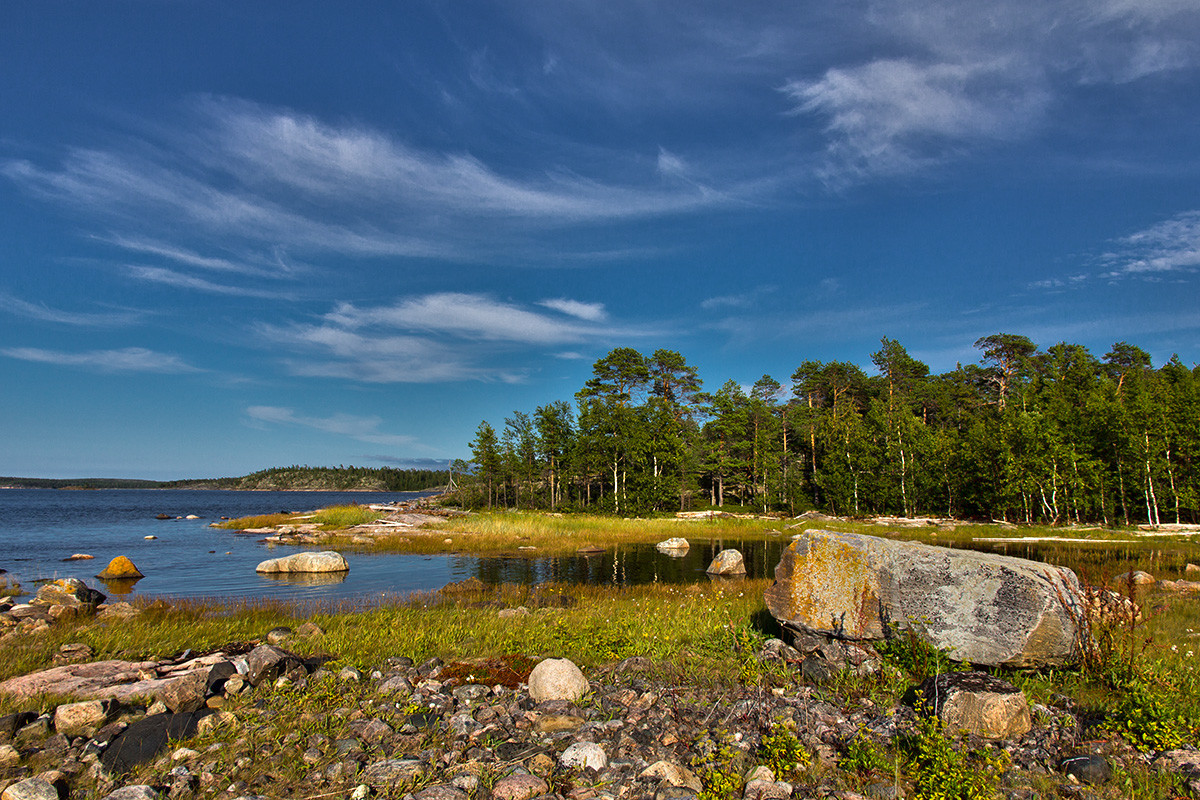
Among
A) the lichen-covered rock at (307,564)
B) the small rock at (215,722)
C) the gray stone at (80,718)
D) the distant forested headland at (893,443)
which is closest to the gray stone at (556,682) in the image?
the small rock at (215,722)

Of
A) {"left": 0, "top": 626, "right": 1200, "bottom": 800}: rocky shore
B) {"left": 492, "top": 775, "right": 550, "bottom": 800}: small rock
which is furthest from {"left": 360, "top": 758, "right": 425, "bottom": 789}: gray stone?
{"left": 492, "top": 775, "right": 550, "bottom": 800}: small rock

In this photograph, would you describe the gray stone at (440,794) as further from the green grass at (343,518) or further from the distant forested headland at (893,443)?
the distant forested headland at (893,443)

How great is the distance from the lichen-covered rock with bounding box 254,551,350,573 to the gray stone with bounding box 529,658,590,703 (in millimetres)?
21046

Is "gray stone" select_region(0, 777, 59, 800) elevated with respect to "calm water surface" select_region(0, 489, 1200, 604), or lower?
elevated

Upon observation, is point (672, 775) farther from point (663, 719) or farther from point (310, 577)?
point (310, 577)

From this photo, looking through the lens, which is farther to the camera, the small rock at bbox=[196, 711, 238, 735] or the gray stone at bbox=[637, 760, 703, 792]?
the small rock at bbox=[196, 711, 238, 735]

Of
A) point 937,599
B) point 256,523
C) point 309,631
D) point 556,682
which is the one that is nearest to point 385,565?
point 309,631

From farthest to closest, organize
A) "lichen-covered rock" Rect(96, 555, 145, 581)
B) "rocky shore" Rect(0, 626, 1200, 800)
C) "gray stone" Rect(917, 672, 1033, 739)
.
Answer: "lichen-covered rock" Rect(96, 555, 145, 581), "gray stone" Rect(917, 672, 1033, 739), "rocky shore" Rect(0, 626, 1200, 800)

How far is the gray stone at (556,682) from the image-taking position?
25.4ft

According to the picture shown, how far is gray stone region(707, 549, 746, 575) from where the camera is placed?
24.3m

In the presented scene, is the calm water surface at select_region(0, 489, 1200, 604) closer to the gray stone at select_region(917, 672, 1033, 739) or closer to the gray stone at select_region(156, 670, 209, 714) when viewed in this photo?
the gray stone at select_region(156, 670, 209, 714)

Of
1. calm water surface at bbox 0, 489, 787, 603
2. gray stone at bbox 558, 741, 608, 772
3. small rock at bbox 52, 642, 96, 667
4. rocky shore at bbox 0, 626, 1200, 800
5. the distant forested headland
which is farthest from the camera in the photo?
the distant forested headland

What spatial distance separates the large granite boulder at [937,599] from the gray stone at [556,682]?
148 inches

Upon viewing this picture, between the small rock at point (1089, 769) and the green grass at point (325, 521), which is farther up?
the small rock at point (1089, 769)
